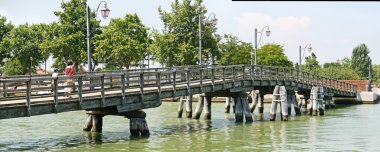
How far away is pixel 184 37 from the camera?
2719 inches

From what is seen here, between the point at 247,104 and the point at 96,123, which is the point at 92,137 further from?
the point at 247,104

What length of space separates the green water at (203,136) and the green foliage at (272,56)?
169 ft

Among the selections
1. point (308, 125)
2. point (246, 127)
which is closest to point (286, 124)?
point (308, 125)

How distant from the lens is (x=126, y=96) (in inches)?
1047

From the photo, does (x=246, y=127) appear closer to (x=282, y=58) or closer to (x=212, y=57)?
(x=212, y=57)

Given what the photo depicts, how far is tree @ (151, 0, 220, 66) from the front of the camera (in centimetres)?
6769

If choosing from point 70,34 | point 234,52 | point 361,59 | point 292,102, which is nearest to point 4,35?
point 70,34

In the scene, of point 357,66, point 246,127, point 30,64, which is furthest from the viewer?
point 357,66

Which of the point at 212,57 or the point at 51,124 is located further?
the point at 212,57

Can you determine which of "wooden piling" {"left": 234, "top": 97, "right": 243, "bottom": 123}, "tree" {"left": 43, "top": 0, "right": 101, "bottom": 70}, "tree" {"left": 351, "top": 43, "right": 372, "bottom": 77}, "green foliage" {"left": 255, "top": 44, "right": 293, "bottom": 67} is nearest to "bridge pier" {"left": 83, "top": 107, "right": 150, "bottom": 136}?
"wooden piling" {"left": 234, "top": 97, "right": 243, "bottom": 123}

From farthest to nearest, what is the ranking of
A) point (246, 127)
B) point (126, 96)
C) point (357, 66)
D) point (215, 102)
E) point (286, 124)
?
point (357, 66), point (215, 102), point (286, 124), point (246, 127), point (126, 96)

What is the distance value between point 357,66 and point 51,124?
13125cm

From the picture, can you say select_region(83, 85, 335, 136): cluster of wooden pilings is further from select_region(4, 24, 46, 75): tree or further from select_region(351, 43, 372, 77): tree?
select_region(351, 43, 372, 77): tree

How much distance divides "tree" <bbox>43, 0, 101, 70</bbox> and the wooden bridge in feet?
119
